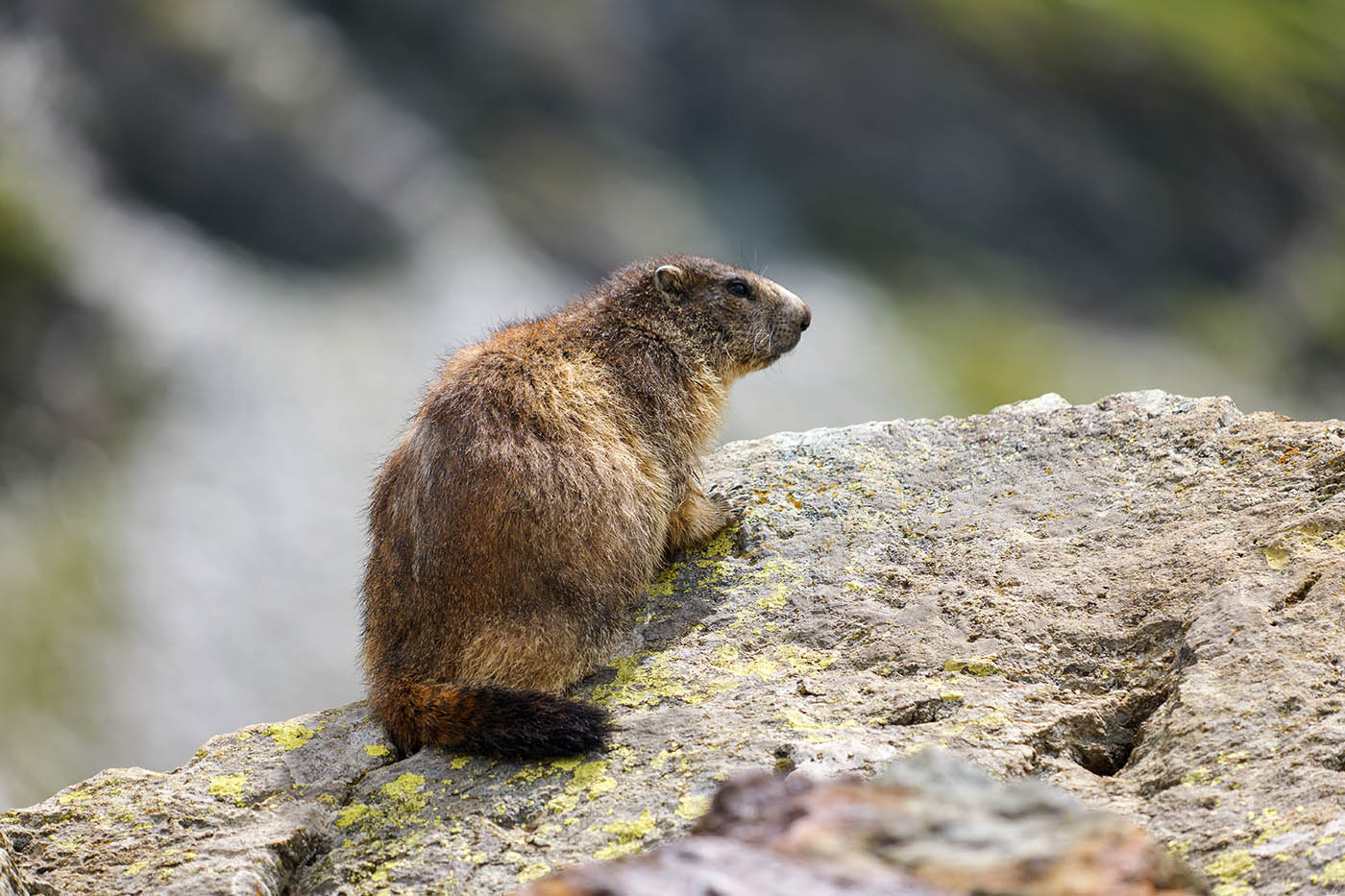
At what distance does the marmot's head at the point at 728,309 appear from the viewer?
9211mm

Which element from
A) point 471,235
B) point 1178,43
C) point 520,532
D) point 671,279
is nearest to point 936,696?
point 520,532

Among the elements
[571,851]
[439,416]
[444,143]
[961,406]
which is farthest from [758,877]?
[444,143]

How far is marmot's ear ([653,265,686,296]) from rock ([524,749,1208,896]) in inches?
230

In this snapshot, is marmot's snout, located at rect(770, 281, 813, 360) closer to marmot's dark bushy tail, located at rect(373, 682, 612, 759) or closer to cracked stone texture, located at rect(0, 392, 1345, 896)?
cracked stone texture, located at rect(0, 392, 1345, 896)

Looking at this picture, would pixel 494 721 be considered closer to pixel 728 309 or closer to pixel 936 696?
pixel 936 696

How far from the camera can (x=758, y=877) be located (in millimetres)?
3205

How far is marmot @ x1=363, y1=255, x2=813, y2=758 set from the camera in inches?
252

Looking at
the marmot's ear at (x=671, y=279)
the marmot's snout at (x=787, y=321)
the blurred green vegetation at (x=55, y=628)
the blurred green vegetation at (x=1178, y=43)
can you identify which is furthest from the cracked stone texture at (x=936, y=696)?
the blurred green vegetation at (x=1178, y=43)

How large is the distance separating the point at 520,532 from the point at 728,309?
3.35 metres

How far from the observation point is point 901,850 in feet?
11.0

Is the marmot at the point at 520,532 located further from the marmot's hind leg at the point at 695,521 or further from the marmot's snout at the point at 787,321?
the marmot's snout at the point at 787,321

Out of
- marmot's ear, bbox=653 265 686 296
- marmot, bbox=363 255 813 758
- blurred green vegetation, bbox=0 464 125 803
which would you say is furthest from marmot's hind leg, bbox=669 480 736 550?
blurred green vegetation, bbox=0 464 125 803

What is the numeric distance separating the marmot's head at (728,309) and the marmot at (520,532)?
3.12 ft

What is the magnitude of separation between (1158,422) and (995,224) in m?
28.2
